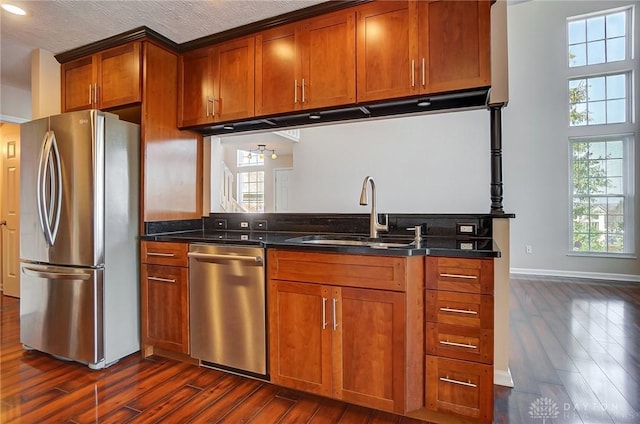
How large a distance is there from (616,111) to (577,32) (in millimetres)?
1437

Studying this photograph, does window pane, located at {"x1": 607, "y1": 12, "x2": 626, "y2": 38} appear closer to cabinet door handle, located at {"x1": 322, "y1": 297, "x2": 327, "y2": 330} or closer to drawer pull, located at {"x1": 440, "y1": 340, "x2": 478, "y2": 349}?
drawer pull, located at {"x1": 440, "y1": 340, "x2": 478, "y2": 349}

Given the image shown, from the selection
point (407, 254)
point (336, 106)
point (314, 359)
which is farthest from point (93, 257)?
point (407, 254)

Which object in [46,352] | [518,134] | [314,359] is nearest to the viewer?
[314,359]

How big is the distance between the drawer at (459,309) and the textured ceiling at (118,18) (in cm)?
200

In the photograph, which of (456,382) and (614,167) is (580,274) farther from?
(456,382)

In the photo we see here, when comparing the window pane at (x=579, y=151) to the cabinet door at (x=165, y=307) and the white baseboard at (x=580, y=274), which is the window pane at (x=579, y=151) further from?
the cabinet door at (x=165, y=307)

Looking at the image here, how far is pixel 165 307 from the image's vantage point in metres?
2.53

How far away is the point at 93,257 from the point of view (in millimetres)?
2373

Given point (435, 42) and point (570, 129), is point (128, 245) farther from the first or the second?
point (570, 129)

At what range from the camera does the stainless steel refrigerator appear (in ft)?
7.81

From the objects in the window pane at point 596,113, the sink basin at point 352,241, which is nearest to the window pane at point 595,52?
the window pane at point 596,113

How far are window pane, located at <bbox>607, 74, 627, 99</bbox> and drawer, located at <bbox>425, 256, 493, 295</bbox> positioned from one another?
18.8ft

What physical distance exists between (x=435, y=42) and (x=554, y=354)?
7.95 ft

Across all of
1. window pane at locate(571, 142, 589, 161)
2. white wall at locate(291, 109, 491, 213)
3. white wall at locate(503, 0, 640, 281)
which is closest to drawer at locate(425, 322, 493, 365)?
white wall at locate(291, 109, 491, 213)
